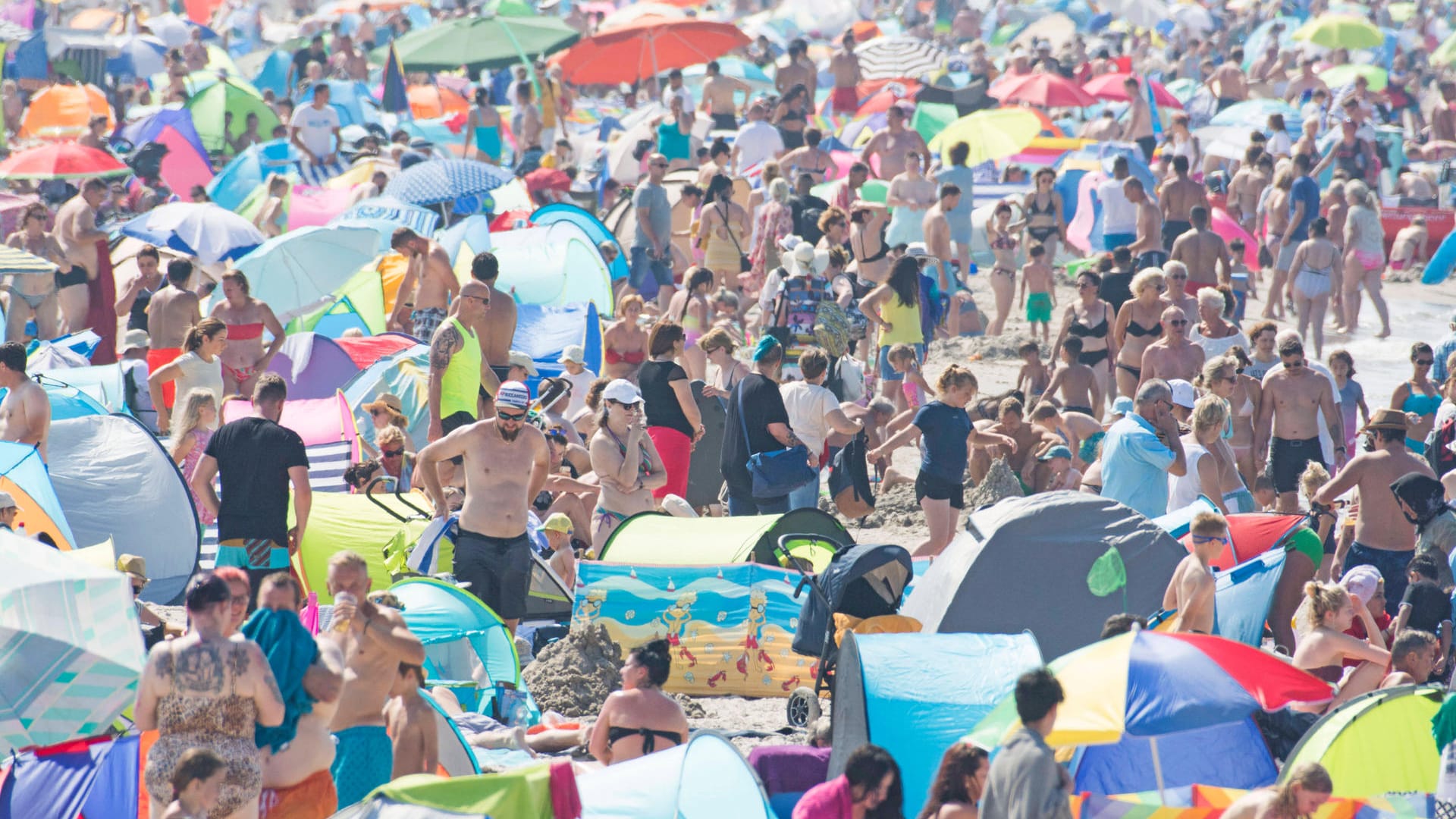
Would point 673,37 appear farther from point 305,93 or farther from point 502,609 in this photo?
point 502,609

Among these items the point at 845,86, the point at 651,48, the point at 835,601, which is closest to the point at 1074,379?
the point at 835,601

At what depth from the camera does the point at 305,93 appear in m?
22.5

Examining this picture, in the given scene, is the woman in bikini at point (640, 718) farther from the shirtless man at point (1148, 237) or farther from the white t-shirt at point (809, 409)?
the shirtless man at point (1148, 237)

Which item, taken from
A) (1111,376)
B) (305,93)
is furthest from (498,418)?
(305,93)

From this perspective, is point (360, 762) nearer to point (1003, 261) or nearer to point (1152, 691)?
point (1152, 691)

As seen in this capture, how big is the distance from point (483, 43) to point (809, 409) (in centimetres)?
1294

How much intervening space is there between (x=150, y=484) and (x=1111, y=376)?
6585 millimetres

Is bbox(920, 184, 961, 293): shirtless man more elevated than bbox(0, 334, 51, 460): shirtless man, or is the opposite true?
bbox(0, 334, 51, 460): shirtless man

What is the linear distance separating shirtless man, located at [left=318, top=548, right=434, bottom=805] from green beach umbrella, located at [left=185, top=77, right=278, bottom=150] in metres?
16.1

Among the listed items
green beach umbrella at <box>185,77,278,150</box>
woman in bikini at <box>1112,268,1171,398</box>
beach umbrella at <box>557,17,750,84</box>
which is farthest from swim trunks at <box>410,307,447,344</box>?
beach umbrella at <box>557,17,750,84</box>

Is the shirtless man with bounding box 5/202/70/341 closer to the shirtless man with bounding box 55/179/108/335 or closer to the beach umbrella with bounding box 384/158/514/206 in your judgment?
the shirtless man with bounding box 55/179/108/335

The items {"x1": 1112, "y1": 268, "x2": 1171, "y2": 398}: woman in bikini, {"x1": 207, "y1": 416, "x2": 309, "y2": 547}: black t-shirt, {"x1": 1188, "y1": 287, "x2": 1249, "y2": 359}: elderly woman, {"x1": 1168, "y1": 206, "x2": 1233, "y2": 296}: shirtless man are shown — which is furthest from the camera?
{"x1": 1168, "y1": 206, "x2": 1233, "y2": 296}: shirtless man

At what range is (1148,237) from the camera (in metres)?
13.4

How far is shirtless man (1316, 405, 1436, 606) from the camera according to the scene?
25.7 feet
